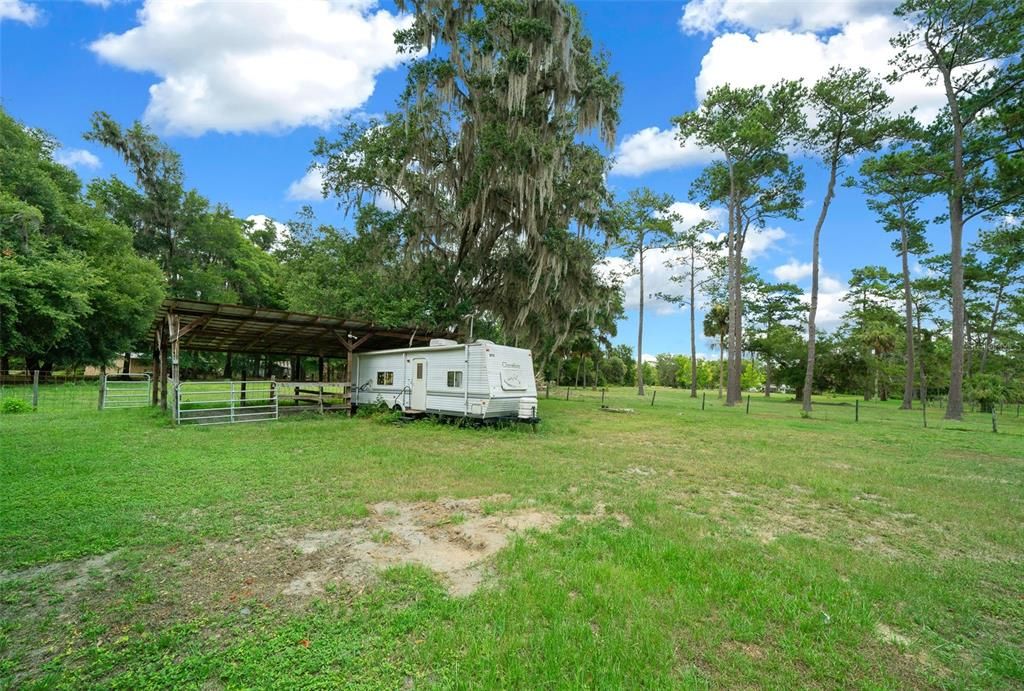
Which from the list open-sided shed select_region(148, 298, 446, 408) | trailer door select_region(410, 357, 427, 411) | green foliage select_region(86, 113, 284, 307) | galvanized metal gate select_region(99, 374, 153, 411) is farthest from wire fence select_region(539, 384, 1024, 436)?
green foliage select_region(86, 113, 284, 307)

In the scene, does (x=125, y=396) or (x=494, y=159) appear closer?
(x=494, y=159)

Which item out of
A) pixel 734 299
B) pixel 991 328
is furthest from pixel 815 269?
pixel 991 328

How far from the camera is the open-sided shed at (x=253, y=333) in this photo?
11.3 metres

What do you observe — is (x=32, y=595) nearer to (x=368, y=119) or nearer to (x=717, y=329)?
(x=368, y=119)

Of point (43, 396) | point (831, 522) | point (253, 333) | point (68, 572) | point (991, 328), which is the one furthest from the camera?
point (991, 328)

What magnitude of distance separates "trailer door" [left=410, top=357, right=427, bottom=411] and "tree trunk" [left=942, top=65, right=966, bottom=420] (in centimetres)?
2068

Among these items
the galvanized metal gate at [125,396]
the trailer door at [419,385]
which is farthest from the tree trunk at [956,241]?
the galvanized metal gate at [125,396]

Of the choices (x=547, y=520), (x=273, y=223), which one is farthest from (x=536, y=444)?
(x=273, y=223)

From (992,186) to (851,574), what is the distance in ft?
74.3

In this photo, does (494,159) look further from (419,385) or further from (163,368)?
(163,368)

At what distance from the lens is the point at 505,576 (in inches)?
134

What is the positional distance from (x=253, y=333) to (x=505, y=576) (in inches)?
564

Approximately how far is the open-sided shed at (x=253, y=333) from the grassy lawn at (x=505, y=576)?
14.7 ft

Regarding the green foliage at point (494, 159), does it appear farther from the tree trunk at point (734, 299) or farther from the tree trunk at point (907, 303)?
the tree trunk at point (907, 303)
